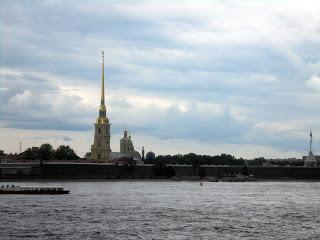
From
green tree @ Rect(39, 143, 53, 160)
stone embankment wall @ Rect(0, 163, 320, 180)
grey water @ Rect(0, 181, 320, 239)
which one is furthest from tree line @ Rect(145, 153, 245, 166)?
grey water @ Rect(0, 181, 320, 239)

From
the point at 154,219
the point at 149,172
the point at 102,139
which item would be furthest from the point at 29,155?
the point at 154,219

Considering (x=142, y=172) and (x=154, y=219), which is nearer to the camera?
(x=154, y=219)

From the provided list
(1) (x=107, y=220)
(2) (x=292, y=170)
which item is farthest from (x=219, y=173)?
(1) (x=107, y=220)

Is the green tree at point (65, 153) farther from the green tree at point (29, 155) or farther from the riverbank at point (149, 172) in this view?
the riverbank at point (149, 172)

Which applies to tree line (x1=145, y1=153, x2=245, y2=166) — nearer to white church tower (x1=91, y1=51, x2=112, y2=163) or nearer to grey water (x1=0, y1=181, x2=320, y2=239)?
white church tower (x1=91, y1=51, x2=112, y2=163)

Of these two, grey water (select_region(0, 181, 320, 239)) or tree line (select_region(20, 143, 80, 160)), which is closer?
grey water (select_region(0, 181, 320, 239))

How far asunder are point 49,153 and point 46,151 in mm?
694

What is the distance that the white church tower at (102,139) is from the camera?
167375mm

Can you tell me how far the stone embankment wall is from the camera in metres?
136

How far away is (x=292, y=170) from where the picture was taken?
179000mm

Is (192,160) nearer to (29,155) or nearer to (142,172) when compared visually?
(142,172)

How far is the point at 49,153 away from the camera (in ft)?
539

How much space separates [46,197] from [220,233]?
114 ft

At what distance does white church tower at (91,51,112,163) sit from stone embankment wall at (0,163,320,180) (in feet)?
48.6
